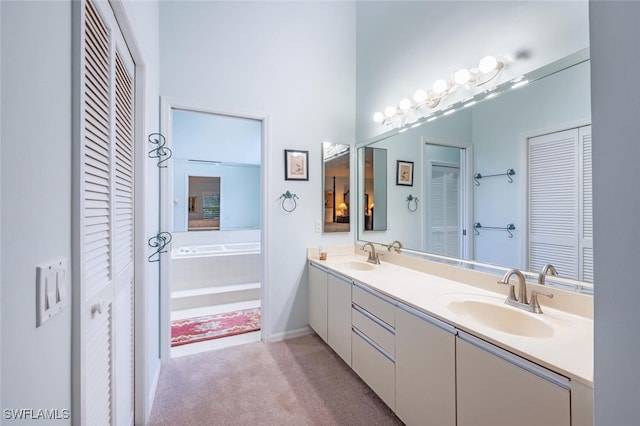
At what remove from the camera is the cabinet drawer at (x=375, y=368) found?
158cm

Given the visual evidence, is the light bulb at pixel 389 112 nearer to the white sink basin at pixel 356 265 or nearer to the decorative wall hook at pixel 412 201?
the decorative wall hook at pixel 412 201

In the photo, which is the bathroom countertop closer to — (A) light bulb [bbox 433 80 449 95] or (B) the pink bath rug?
(A) light bulb [bbox 433 80 449 95]

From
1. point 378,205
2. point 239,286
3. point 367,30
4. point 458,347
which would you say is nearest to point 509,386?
point 458,347

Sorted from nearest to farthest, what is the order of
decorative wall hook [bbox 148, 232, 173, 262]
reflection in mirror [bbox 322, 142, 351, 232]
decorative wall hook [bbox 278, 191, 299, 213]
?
decorative wall hook [bbox 148, 232, 173, 262], decorative wall hook [bbox 278, 191, 299, 213], reflection in mirror [bbox 322, 142, 351, 232]

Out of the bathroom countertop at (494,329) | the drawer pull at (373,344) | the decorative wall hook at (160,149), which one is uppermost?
the decorative wall hook at (160,149)

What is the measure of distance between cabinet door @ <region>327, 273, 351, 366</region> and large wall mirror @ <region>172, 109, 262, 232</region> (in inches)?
124

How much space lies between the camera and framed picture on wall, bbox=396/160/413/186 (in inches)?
90.0

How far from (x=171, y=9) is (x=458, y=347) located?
300 cm

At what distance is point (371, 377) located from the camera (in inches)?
69.4

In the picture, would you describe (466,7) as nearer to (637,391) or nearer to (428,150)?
(428,150)

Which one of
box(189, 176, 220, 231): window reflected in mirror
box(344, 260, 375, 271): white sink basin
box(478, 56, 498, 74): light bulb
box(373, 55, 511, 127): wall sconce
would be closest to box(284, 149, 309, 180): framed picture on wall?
box(373, 55, 511, 127): wall sconce
